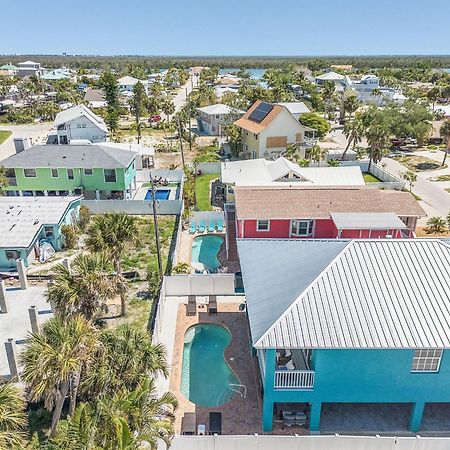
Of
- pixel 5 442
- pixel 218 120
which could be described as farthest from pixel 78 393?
pixel 218 120

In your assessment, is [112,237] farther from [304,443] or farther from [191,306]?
[304,443]

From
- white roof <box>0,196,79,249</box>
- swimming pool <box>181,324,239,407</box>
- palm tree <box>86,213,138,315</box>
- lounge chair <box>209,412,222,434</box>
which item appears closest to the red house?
palm tree <box>86,213,138,315</box>

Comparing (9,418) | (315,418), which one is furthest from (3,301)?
(315,418)

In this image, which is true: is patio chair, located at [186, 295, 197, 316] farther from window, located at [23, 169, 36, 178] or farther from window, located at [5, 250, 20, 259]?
window, located at [23, 169, 36, 178]

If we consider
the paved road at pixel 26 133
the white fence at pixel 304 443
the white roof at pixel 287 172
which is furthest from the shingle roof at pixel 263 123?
the white fence at pixel 304 443

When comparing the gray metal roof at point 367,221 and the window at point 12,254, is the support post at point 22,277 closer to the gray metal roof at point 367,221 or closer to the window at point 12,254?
the window at point 12,254

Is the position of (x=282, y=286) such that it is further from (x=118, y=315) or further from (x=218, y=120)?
(x=218, y=120)
